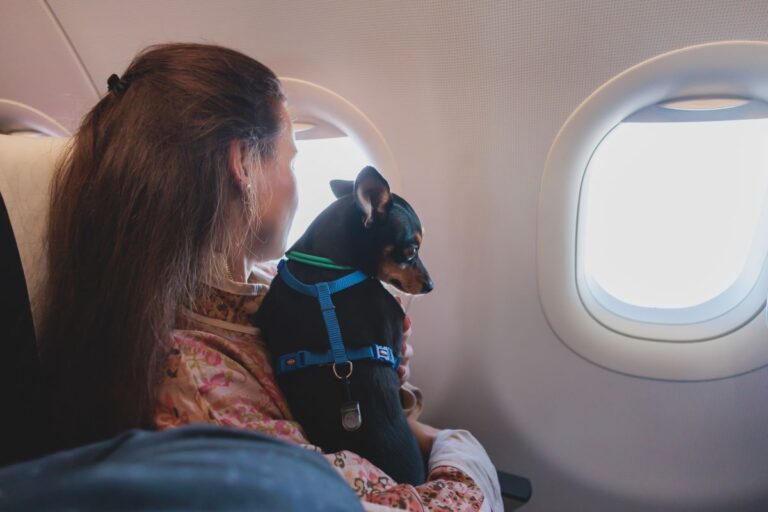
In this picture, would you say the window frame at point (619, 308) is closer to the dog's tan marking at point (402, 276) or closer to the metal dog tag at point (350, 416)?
the dog's tan marking at point (402, 276)

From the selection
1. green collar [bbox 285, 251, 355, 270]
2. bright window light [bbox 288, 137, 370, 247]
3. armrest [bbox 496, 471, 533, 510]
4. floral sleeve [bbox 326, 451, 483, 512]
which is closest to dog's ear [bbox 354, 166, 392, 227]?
green collar [bbox 285, 251, 355, 270]

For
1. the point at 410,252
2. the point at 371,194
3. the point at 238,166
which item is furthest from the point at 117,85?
the point at 410,252

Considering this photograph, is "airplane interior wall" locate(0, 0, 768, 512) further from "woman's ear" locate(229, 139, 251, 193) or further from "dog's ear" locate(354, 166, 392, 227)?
"woman's ear" locate(229, 139, 251, 193)

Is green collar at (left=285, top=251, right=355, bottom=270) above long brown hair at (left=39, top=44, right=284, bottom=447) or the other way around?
the other way around

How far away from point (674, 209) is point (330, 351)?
1.04 metres

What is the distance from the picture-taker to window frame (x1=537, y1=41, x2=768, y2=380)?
87 cm

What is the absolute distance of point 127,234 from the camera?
0.65 m

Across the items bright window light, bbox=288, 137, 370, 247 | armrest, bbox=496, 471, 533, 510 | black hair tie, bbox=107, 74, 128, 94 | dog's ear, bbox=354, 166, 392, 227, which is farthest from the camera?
bright window light, bbox=288, 137, 370, 247

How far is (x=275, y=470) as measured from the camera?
0.30 meters

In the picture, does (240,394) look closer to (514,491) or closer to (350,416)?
(350,416)

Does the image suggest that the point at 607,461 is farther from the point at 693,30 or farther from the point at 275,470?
the point at 275,470

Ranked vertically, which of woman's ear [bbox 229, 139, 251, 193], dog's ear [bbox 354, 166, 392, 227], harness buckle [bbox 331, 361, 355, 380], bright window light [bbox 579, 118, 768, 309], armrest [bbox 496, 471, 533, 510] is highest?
woman's ear [bbox 229, 139, 251, 193]

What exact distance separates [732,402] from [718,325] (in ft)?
0.75

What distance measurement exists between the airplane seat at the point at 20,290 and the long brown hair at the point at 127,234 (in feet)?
0.07
